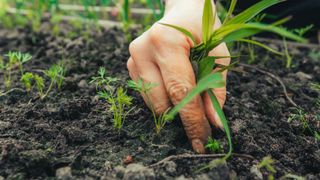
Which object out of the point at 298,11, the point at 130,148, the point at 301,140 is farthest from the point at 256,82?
the point at 130,148

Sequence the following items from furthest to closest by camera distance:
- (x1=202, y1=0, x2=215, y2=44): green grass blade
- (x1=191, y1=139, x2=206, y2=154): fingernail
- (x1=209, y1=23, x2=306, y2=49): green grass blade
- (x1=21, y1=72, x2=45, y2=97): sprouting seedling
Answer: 1. (x1=21, y1=72, x2=45, y2=97): sprouting seedling
2. (x1=191, y1=139, x2=206, y2=154): fingernail
3. (x1=202, y1=0, x2=215, y2=44): green grass blade
4. (x1=209, y1=23, x2=306, y2=49): green grass blade

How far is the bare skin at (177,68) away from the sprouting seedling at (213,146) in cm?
3

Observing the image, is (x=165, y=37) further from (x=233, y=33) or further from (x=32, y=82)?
(x=32, y=82)

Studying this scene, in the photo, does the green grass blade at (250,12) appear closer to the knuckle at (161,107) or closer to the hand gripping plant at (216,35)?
the hand gripping plant at (216,35)

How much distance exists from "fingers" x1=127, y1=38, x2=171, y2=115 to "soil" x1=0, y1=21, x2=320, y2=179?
106 millimetres

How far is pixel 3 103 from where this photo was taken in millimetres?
2051

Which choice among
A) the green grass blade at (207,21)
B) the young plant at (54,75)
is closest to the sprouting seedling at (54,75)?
the young plant at (54,75)

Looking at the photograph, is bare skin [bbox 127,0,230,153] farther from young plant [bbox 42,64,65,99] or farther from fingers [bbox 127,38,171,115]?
young plant [bbox 42,64,65,99]

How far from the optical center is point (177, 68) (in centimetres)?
152

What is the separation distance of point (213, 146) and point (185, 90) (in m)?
0.22

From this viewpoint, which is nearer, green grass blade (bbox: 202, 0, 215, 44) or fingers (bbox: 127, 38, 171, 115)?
green grass blade (bbox: 202, 0, 215, 44)

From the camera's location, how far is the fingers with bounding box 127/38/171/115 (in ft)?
5.34

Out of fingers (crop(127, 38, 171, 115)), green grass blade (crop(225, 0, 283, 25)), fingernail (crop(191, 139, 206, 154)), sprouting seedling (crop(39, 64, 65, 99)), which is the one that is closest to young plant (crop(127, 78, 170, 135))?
fingers (crop(127, 38, 171, 115))

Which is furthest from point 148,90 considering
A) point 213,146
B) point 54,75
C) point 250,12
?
point 54,75
